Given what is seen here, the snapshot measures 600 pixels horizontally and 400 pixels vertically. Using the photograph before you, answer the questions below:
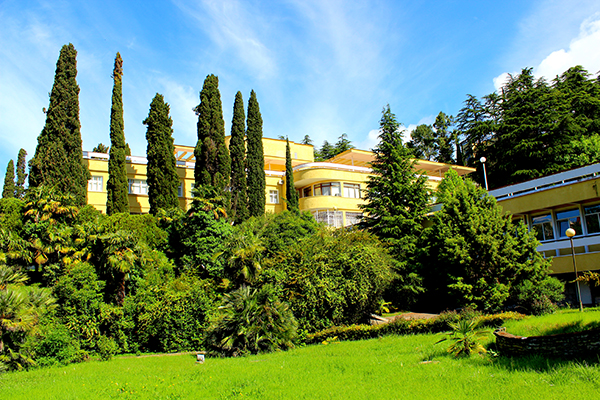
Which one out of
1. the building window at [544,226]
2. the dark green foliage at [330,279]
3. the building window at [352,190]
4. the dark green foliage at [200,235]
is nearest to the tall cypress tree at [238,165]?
the dark green foliage at [200,235]

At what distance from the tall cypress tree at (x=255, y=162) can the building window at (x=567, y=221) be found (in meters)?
19.8

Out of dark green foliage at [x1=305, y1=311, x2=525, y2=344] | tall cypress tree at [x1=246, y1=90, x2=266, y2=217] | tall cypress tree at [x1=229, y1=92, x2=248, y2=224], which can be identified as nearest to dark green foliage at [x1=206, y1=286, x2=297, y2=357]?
dark green foliage at [x1=305, y1=311, x2=525, y2=344]

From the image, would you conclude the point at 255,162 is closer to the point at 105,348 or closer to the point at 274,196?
the point at 274,196

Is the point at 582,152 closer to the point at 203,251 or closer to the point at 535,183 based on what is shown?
the point at 535,183

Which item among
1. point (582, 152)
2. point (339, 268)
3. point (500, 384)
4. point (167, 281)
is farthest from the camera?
point (582, 152)

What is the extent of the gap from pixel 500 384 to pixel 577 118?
1525 inches

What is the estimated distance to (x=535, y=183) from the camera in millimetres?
24250

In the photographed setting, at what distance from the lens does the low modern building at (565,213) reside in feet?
73.2

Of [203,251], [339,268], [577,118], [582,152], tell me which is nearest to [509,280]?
[339,268]

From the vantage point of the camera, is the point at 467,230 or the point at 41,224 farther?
the point at 41,224

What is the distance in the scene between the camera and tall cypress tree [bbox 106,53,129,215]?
1235 inches

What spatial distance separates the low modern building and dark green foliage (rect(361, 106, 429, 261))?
203 inches

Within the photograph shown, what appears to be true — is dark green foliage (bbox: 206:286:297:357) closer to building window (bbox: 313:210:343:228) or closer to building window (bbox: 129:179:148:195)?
building window (bbox: 313:210:343:228)

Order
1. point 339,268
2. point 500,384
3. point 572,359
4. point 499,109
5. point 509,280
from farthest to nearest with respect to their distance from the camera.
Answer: point 499,109
point 339,268
point 509,280
point 572,359
point 500,384
